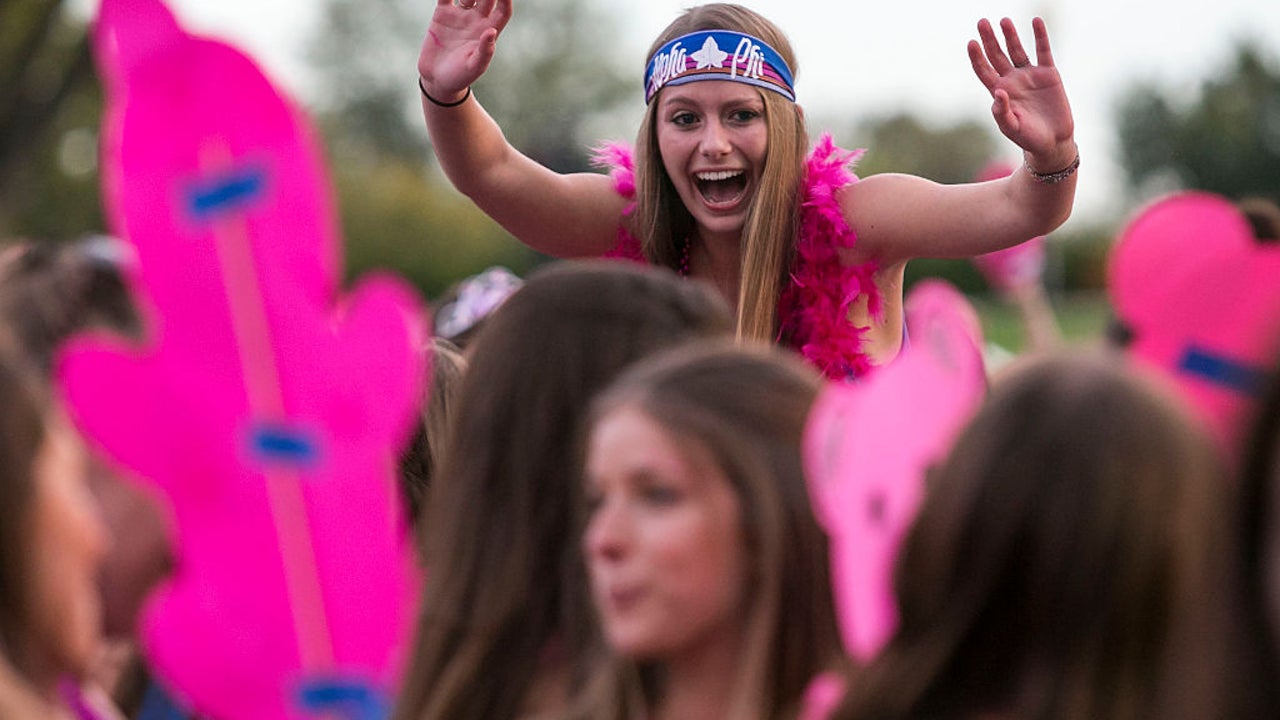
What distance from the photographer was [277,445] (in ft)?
5.96

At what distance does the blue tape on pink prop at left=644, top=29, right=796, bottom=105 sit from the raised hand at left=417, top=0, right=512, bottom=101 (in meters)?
0.49

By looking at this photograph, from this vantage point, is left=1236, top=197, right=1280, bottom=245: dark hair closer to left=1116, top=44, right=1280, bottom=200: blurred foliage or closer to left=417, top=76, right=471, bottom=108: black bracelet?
left=417, top=76, right=471, bottom=108: black bracelet

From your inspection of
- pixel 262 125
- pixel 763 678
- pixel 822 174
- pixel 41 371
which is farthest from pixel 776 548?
pixel 822 174

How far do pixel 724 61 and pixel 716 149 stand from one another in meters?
0.22

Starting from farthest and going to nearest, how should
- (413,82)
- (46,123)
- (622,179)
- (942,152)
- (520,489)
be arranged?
(942,152)
(413,82)
(46,123)
(622,179)
(520,489)

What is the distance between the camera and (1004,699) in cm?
174

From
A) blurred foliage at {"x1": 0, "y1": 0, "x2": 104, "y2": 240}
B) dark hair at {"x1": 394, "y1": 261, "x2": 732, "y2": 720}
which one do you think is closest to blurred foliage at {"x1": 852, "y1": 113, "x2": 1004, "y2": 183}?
blurred foliage at {"x1": 0, "y1": 0, "x2": 104, "y2": 240}

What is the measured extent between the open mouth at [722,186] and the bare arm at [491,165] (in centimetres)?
22

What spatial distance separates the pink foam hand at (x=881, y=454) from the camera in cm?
188

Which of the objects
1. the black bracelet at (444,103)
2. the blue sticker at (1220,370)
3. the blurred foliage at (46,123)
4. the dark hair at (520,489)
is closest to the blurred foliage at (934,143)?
the blurred foliage at (46,123)

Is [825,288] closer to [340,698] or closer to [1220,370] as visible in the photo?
[1220,370]

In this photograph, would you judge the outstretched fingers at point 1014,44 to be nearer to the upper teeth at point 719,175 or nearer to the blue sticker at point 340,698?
the upper teeth at point 719,175

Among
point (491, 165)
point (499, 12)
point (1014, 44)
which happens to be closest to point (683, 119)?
point (491, 165)

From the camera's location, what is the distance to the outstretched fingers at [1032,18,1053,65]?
3.38 meters
